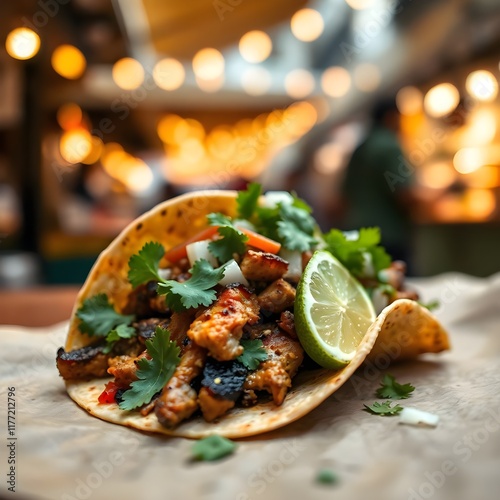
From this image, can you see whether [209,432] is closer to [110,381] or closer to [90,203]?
[110,381]

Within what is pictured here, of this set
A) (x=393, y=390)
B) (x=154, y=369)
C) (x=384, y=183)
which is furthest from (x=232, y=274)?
(x=384, y=183)

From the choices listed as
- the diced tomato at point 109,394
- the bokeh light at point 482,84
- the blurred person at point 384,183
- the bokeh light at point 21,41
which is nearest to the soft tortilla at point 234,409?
the diced tomato at point 109,394

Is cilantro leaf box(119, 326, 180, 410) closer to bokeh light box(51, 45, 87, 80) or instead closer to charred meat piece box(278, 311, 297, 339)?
charred meat piece box(278, 311, 297, 339)

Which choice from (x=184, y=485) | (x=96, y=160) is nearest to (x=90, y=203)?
(x=96, y=160)

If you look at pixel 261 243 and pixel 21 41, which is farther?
pixel 21 41

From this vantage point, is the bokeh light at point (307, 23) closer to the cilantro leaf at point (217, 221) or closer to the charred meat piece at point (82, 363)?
the cilantro leaf at point (217, 221)

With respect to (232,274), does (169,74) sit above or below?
above

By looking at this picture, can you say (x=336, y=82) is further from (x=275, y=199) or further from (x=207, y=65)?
(x=275, y=199)
